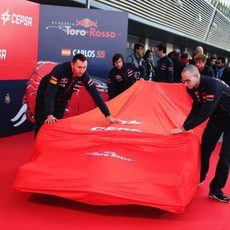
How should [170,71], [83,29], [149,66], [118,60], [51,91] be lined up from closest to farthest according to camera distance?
[51,91]
[118,60]
[170,71]
[83,29]
[149,66]

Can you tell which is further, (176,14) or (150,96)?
(176,14)

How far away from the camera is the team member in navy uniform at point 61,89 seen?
3.98 metres

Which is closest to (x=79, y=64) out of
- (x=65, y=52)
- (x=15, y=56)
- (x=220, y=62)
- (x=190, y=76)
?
(x=190, y=76)

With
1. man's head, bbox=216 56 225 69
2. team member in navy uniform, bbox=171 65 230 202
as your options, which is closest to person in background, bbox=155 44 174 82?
man's head, bbox=216 56 225 69

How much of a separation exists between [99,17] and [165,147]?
13.3ft

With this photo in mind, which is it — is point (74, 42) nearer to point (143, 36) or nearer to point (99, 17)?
point (99, 17)

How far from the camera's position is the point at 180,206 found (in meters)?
3.05

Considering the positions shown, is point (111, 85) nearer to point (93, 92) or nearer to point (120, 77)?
point (120, 77)

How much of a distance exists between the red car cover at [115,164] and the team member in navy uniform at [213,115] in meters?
0.17

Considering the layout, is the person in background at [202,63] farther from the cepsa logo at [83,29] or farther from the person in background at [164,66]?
the cepsa logo at [83,29]

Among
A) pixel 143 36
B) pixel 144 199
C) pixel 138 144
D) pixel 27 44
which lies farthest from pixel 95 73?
pixel 143 36

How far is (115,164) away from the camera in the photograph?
10.8ft

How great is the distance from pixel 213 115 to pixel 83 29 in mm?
3837

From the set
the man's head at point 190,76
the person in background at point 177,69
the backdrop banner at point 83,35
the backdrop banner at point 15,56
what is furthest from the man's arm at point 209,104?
the person in background at point 177,69
